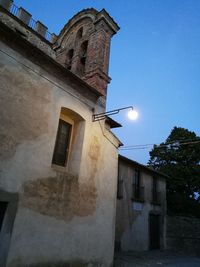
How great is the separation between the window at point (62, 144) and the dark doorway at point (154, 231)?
9011mm

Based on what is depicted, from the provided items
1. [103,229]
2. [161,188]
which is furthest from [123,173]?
[103,229]

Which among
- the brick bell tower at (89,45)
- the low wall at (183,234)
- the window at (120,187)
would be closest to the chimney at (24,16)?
the brick bell tower at (89,45)

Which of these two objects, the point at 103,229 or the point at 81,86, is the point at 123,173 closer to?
the point at 103,229

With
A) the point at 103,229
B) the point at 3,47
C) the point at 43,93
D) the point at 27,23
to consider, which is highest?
the point at 27,23

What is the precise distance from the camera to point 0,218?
4777mm

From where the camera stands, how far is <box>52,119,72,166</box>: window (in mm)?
6605

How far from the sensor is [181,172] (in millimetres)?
19141

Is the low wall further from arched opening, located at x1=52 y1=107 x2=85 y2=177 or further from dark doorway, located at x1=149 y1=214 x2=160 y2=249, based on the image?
arched opening, located at x1=52 y1=107 x2=85 y2=177

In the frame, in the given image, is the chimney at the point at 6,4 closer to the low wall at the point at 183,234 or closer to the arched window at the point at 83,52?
the arched window at the point at 83,52

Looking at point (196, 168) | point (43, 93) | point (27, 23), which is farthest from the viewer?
point (196, 168)

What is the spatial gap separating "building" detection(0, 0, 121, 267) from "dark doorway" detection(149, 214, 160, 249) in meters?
6.91

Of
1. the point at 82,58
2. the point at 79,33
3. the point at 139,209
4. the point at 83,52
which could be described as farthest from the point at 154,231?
the point at 79,33

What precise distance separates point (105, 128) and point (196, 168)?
14.3 metres

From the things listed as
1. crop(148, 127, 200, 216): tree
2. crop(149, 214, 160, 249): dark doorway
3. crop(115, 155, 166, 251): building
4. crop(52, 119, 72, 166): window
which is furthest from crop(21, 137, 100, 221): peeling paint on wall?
crop(148, 127, 200, 216): tree
